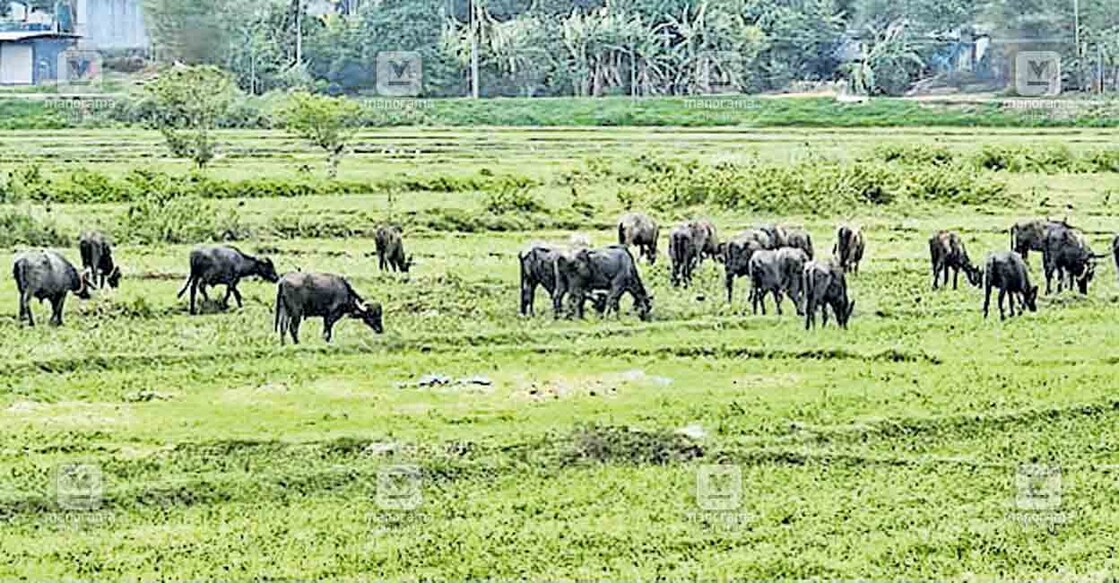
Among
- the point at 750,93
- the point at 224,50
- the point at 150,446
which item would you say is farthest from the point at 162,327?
the point at 750,93

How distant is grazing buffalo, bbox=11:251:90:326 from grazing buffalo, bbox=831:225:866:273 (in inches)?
362

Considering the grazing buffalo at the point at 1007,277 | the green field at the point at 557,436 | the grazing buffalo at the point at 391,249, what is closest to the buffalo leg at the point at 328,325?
the green field at the point at 557,436

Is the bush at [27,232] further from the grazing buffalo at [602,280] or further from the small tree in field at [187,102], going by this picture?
the small tree in field at [187,102]

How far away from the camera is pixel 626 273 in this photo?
19.8 metres

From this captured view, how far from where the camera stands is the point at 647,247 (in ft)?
80.8

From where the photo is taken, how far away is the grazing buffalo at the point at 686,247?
22406 millimetres

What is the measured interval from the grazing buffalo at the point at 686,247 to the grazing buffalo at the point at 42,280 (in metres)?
6.98

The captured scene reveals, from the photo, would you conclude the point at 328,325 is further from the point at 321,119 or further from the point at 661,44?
the point at 661,44

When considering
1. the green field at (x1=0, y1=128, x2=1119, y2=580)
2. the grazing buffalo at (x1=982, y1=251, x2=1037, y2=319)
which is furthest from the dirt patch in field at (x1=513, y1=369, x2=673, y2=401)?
the grazing buffalo at (x1=982, y1=251, x2=1037, y2=319)

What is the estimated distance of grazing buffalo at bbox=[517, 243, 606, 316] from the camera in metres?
19.7

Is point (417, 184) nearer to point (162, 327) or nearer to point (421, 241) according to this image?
point (421, 241)

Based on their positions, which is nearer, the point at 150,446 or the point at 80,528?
the point at 80,528

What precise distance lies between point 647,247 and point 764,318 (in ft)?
17.0

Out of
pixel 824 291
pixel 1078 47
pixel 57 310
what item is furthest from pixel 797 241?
pixel 1078 47
